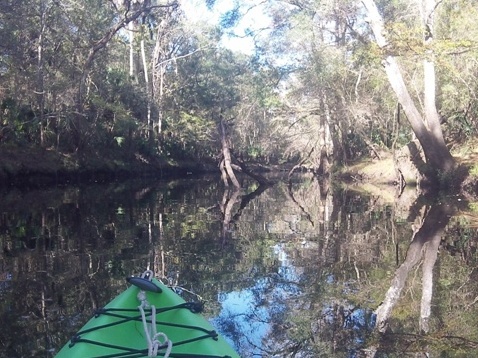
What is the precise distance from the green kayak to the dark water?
2.71 ft

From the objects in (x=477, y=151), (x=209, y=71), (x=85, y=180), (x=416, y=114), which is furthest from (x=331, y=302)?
(x=209, y=71)

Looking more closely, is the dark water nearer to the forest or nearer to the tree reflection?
the tree reflection

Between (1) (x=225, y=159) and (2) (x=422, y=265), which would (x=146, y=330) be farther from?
(1) (x=225, y=159)

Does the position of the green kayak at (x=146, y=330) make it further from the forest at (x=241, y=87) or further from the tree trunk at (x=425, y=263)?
the forest at (x=241, y=87)

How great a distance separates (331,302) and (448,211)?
6.90 meters

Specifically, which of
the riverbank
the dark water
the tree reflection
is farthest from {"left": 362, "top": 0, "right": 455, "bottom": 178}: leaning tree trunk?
the riverbank

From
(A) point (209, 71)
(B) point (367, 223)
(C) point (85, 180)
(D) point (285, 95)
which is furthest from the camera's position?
(A) point (209, 71)

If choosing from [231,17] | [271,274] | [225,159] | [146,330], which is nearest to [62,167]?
[225,159]

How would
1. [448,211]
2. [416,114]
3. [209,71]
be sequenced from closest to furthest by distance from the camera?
[448,211], [416,114], [209,71]

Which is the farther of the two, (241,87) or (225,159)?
(241,87)

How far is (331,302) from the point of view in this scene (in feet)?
15.3

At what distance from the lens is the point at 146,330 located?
8.44 ft

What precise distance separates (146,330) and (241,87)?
30.3 meters

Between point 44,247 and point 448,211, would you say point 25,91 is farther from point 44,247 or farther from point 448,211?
point 448,211
